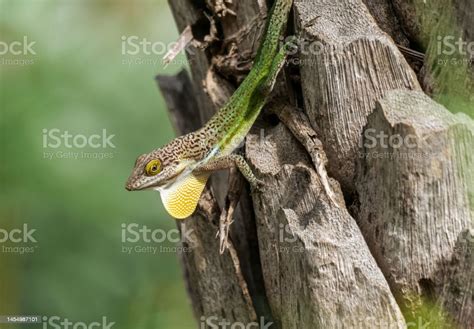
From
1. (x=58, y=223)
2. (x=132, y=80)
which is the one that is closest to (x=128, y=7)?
(x=132, y=80)

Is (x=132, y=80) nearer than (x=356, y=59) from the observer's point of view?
No

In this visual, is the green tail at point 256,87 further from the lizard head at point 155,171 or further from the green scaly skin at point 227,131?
the lizard head at point 155,171

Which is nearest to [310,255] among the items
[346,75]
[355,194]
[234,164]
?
[355,194]

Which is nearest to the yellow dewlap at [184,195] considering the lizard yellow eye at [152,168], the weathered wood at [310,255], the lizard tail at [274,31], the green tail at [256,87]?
the lizard yellow eye at [152,168]

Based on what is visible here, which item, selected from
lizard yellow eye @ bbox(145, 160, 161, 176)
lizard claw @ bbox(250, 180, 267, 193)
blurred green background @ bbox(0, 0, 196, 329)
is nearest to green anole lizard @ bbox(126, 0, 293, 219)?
lizard yellow eye @ bbox(145, 160, 161, 176)

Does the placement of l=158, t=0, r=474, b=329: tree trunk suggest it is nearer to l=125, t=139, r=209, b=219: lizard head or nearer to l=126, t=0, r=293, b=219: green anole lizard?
l=126, t=0, r=293, b=219: green anole lizard

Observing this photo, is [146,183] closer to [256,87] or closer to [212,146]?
[212,146]

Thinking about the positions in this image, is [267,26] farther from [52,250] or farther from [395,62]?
[52,250]
